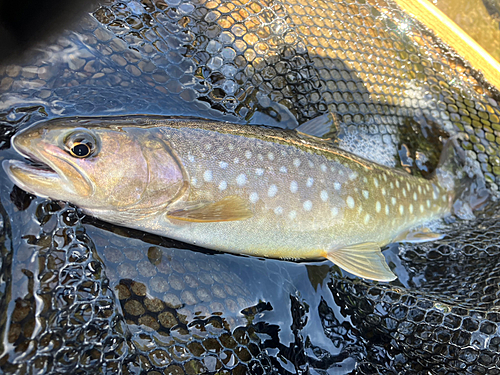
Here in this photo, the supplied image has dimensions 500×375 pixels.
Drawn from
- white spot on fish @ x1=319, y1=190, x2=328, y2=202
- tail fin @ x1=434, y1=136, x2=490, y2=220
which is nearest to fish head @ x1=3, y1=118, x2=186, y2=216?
white spot on fish @ x1=319, y1=190, x2=328, y2=202

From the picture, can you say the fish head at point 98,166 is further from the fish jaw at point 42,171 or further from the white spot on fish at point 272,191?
the white spot on fish at point 272,191

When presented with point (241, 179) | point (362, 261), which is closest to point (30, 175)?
point (241, 179)

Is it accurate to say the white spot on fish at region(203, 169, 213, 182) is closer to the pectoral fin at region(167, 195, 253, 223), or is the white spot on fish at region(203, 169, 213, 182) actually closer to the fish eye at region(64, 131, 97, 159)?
the pectoral fin at region(167, 195, 253, 223)

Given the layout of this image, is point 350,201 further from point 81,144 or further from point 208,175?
point 81,144

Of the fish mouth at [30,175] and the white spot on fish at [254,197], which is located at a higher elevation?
the white spot on fish at [254,197]

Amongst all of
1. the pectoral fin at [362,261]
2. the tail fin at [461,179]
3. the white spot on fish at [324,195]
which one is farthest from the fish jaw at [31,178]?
the tail fin at [461,179]

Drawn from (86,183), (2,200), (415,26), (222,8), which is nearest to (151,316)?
(86,183)
